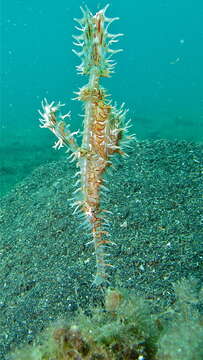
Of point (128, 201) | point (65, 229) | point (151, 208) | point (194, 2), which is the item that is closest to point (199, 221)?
point (151, 208)

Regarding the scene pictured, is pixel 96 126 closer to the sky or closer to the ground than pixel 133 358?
closer to the sky

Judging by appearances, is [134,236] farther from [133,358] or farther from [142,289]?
[133,358]

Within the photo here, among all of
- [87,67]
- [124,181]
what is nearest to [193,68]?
[124,181]

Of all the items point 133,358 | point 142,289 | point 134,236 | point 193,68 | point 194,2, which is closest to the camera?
point 133,358

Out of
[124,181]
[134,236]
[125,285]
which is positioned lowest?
[125,285]

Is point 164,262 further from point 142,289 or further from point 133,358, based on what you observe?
point 133,358

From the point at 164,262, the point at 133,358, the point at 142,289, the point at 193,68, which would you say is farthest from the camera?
the point at 193,68

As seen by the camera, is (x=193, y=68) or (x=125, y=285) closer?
(x=125, y=285)

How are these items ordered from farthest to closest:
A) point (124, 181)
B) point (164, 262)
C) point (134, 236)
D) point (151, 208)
A: point (124, 181), point (151, 208), point (134, 236), point (164, 262)
